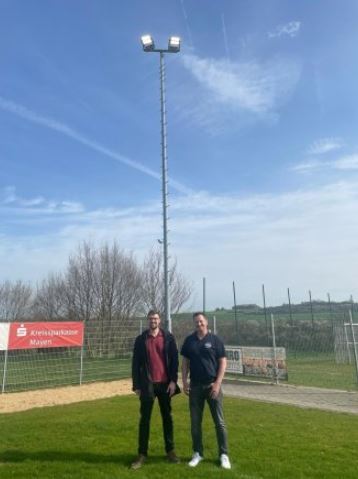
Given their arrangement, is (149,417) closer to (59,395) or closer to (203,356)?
(203,356)

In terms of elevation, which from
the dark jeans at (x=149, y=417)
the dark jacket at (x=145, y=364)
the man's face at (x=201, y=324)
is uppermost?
the man's face at (x=201, y=324)

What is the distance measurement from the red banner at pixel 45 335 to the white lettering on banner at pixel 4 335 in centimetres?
10

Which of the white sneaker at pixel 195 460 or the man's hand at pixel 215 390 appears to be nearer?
the white sneaker at pixel 195 460

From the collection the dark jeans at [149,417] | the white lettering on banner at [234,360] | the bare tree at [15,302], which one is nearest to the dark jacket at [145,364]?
the dark jeans at [149,417]

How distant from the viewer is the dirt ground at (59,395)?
11.9 metres

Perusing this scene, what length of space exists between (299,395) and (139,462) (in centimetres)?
784

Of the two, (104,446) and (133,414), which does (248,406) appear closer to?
(133,414)

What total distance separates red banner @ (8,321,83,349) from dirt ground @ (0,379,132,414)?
156 cm

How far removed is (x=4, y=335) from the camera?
14883 mm

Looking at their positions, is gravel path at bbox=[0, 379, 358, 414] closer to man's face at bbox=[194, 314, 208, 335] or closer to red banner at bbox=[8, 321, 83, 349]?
red banner at bbox=[8, 321, 83, 349]

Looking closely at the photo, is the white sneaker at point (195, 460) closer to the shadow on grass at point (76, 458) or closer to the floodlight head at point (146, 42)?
the shadow on grass at point (76, 458)

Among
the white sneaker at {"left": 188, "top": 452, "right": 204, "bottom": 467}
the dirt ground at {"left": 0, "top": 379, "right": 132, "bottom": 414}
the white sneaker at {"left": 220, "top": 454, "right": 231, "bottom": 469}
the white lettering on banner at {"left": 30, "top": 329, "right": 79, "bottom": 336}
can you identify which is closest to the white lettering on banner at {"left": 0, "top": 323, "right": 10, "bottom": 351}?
the white lettering on banner at {"left": 30, "top": 329, "right": 79, "bottom": 336}

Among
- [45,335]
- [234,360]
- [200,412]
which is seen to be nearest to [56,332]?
[45,335]

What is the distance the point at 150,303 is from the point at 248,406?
63.8 ft
